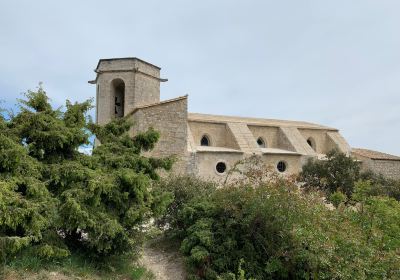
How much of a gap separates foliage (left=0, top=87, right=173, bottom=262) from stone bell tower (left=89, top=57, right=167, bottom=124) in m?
12.2

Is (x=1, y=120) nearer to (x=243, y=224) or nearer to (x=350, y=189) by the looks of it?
(x=243, y=224)

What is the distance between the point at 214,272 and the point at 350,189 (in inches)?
532

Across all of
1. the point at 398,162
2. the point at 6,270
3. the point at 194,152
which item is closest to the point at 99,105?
the point at 194,152

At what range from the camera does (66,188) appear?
260 inches

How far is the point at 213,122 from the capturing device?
901 inches

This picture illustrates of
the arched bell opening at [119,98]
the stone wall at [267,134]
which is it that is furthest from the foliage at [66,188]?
the stone wall at [267,134]

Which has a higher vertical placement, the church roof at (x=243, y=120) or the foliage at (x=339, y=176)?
the church roof at (x=243, y=120)

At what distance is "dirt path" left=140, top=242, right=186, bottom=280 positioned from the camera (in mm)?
8312

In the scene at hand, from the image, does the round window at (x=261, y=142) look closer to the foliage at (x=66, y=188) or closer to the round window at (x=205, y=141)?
the round window at (x=205, y=141)

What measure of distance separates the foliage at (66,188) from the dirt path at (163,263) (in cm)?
141

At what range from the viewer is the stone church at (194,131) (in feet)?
58.9

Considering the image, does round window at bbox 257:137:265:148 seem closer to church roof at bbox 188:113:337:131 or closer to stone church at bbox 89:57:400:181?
stone church at bbox 89:57:400:181

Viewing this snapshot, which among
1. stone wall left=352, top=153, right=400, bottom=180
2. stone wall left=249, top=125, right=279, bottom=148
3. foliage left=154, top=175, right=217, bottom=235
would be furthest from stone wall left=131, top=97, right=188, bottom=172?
stone wall left=352, top=153, right=400, bottom=180

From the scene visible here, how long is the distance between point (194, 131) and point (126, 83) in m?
5.14
